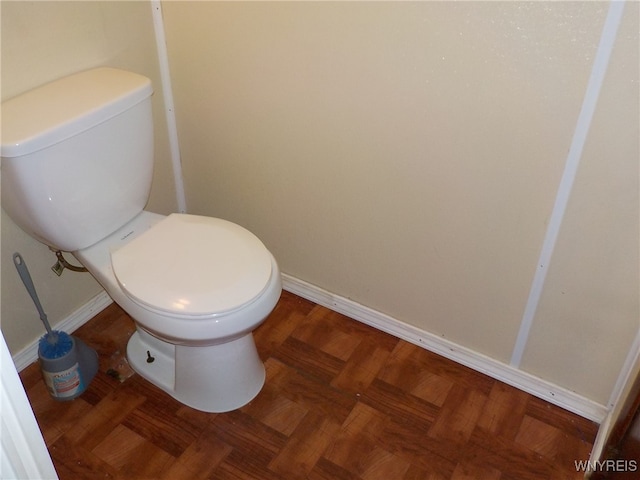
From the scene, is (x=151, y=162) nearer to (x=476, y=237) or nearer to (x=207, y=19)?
(x=207, y=19)

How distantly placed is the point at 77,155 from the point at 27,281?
0.39 metres

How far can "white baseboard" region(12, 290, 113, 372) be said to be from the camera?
1.78 metres

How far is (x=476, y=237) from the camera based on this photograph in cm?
158

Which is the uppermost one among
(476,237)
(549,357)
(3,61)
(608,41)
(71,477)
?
(608,41)

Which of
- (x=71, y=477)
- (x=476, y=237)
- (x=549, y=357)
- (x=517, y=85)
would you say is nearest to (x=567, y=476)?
(x=549, y=357)

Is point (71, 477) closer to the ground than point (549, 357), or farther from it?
closer to the ground

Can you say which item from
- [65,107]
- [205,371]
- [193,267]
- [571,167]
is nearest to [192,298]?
[193,267]

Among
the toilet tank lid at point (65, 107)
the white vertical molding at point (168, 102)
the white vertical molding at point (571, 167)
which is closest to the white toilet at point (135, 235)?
the toilet tank lid at point (65, 107)

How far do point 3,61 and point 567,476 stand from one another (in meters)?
1.72

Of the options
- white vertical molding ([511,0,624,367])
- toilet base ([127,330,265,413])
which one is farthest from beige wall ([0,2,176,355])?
white vertical molding ([511,0,624,367])

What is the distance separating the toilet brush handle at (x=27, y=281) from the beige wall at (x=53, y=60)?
8 centimetres

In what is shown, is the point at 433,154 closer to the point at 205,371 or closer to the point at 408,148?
the point at 408,148

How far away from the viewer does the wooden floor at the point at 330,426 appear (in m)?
1.55

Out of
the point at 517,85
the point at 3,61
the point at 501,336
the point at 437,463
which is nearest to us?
the point at 517,85
